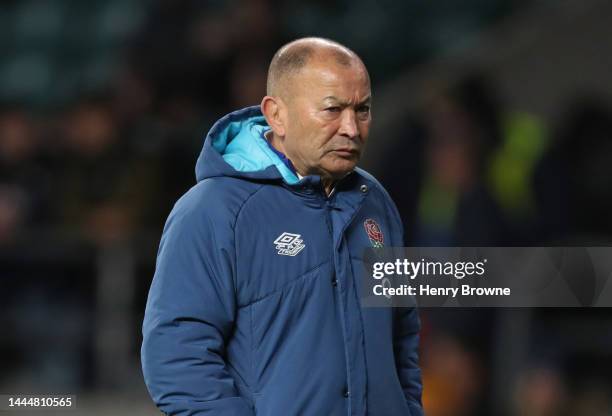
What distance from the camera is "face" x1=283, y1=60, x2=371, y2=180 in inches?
93.7

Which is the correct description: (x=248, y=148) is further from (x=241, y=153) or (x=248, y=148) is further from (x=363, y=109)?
(x=363, y=109)

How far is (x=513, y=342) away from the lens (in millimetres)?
4508

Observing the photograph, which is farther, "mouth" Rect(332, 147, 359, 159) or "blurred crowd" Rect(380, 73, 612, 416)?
"blurred crowd" Rect(380, 73, 612, 416)

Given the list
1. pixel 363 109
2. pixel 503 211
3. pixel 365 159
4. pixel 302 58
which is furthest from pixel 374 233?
pixel 365 159

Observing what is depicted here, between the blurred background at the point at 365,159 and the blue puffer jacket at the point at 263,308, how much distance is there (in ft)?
7.01

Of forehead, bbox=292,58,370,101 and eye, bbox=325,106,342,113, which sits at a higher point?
forehead, bbox=292,58,370,101

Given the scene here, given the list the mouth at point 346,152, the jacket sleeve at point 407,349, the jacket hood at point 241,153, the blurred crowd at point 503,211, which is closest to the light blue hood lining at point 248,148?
the jacket hood at point 241,153

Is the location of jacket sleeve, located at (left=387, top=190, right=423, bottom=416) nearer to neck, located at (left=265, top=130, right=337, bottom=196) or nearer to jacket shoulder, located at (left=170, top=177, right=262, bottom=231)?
neck, located at (left=265, top=130, right=337, bottom=196)

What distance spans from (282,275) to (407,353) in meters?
0.43

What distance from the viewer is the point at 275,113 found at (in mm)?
2486

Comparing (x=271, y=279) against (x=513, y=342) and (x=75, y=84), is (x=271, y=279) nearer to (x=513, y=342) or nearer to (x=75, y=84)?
(x=513, y=342)

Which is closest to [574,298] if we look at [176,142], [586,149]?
[586,149]

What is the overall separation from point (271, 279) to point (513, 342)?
2.41 m

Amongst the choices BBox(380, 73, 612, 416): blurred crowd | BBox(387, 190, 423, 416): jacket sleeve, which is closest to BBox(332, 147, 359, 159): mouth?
BBox(387, 190, 423, 416): jacket sleeve
